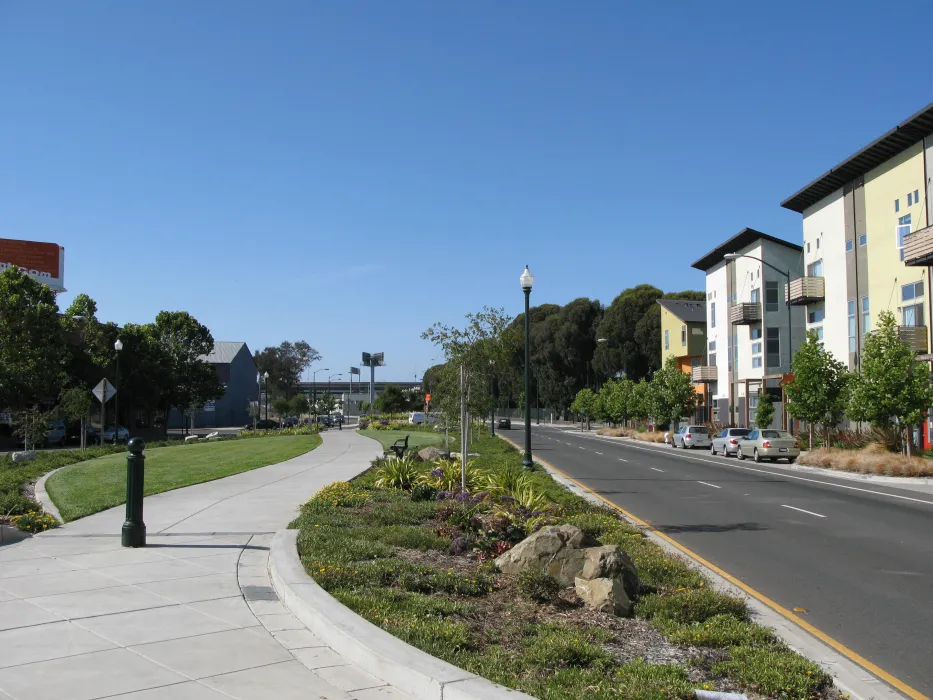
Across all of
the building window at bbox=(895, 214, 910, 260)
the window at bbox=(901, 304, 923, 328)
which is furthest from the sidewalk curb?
the building window at bbox=(895, 214, 910, 260)

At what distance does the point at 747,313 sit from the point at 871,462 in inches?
951

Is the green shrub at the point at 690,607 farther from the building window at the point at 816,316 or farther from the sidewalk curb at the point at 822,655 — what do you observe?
the building window at the point at 816,316

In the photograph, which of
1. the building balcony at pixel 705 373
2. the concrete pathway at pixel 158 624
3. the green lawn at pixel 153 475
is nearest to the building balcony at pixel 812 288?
the building balcony at pixel 705 373

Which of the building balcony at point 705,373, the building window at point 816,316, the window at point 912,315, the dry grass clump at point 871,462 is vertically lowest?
the dry grass clump at point 871,462

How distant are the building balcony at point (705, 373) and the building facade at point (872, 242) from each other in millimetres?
15895

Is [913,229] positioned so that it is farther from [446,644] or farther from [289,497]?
[446,644]

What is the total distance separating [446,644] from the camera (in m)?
5.42

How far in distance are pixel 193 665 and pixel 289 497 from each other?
9.63 meters

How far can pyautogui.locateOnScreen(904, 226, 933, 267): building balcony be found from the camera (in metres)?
28.1

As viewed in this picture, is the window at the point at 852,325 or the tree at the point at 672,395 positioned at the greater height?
the window at the point at 852,325

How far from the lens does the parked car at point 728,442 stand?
3606cm

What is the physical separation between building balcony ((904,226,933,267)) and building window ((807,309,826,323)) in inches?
375

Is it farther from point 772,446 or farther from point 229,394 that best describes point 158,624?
point 229,394

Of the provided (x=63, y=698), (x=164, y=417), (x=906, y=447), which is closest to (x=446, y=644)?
(x=63, y=698)
